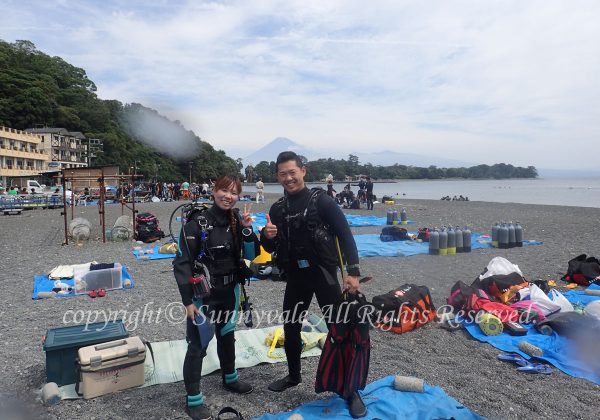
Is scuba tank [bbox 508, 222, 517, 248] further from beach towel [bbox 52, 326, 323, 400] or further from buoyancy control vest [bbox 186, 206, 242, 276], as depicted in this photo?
buoyancy control vest [bbox 186, 206, 242, 276]

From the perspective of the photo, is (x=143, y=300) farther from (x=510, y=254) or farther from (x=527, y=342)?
(x=510, y=254)

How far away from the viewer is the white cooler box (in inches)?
131

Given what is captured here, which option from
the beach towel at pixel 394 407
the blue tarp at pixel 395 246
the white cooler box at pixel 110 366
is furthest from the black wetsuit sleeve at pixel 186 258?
the blue tarp at pixel 395 246

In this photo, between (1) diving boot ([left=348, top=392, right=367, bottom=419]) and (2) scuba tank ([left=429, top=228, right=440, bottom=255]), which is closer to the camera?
(1) diving boot ([left=348, top=392, right=367, bottom=419])

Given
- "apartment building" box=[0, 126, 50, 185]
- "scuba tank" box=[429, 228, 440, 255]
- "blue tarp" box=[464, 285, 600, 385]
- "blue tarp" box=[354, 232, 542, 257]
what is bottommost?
"blue tarp" box=[464, 285, 600, 385]

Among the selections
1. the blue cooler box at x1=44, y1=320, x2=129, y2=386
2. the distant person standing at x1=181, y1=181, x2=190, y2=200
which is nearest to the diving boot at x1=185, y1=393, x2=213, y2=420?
the blue cooler box at x1=44, y1=320, x2=129, y2=386

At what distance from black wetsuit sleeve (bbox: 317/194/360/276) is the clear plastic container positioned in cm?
494

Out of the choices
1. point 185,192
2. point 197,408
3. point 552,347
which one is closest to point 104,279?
point 197,408

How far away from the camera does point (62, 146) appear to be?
64.3 m

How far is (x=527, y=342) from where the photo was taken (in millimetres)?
4262

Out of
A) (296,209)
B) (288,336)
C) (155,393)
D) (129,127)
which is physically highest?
(129,127)

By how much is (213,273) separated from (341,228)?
104cm

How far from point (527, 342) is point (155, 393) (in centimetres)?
373

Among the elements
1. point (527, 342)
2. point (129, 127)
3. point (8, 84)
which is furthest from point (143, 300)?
point (129, 127)
